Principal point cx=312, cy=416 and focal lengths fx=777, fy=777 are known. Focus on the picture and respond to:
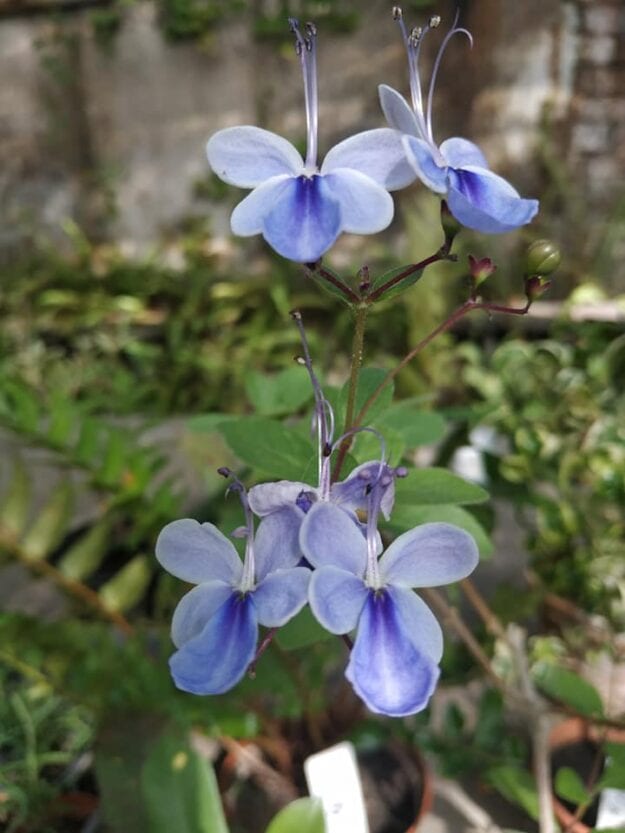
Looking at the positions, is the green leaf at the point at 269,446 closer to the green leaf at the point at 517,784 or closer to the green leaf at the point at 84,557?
the green leaf at the point at 517,784

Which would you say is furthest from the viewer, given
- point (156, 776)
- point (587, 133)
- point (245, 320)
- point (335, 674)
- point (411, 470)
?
point (245, 320)

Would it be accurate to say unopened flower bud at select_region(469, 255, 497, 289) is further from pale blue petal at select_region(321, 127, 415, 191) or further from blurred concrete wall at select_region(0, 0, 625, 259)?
blurred concrete wall at select_region(0, 0, 625, 259)

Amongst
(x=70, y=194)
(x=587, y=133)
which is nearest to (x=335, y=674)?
(x=587, y=133)

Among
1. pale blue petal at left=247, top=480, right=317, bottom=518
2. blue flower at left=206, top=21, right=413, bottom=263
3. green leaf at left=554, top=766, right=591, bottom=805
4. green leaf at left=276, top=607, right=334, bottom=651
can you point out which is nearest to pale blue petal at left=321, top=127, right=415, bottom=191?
blue flower at left=206, top=21, right=413, bottom=263

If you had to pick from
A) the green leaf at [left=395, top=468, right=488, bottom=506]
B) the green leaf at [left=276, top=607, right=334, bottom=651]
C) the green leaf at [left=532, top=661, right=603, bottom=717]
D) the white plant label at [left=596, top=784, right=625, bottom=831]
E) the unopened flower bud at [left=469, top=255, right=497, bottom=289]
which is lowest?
the white plant label at [left=596, top=784, right=625, bottom=831]

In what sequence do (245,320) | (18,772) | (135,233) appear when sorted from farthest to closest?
(135,233) < (245,320) < (18,772)

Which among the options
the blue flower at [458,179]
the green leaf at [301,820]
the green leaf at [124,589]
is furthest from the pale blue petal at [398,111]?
the green leaf at [124,589]

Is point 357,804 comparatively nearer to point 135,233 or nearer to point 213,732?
point 213,732
